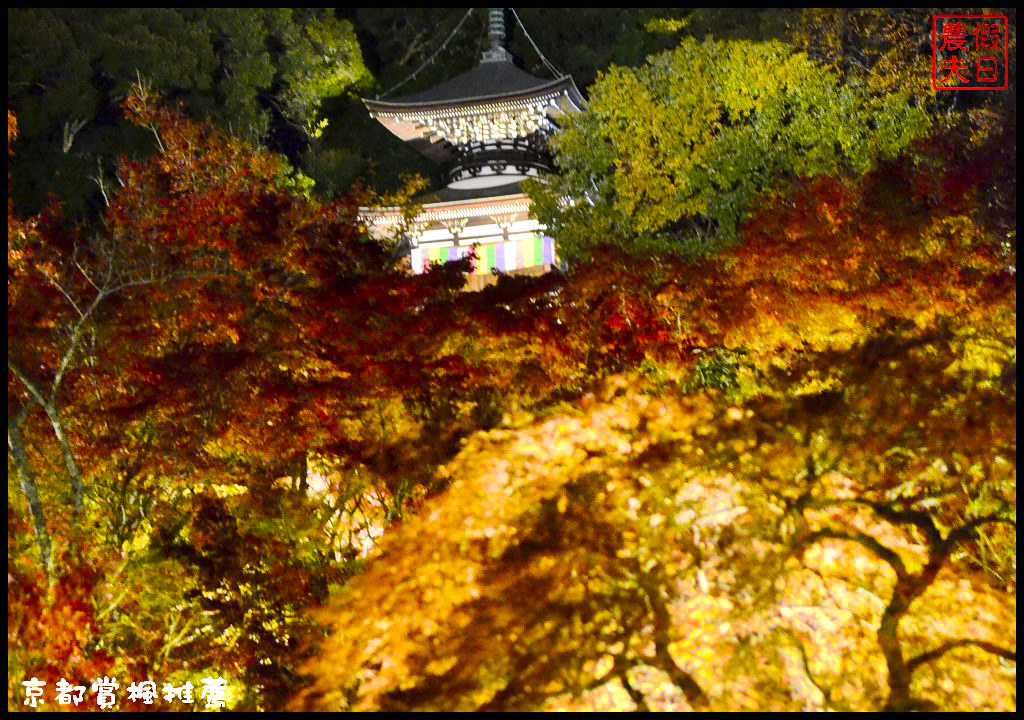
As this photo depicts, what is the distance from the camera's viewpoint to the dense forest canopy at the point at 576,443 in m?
9.70

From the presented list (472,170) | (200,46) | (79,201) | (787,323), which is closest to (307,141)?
(200,46)

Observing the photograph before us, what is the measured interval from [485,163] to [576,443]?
1013 centimetres

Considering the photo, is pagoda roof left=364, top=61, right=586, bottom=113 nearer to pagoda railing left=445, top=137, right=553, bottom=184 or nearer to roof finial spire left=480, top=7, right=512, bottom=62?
roof finial spire left=480, top=7, right=512, bottom=62

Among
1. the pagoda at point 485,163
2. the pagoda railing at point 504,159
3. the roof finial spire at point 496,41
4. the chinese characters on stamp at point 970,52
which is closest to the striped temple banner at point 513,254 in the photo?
the pagoda at point 485,163

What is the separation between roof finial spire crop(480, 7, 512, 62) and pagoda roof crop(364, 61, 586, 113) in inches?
20.5

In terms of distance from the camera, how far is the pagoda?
763 inches

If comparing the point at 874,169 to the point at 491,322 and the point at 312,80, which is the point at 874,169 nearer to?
the point at 491,322

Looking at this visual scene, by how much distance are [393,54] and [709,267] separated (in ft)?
67.2

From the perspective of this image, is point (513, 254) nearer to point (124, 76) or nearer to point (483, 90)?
point (483, 90)

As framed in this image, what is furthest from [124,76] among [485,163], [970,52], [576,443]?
[970,52]

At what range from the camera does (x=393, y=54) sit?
30.2m

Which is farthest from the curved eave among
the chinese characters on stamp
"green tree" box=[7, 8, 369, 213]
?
the chinese characters on stamp

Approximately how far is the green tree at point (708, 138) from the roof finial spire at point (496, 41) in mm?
6958

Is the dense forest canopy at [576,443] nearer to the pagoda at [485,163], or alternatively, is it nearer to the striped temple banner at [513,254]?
the striped temple banner at [513,254]
